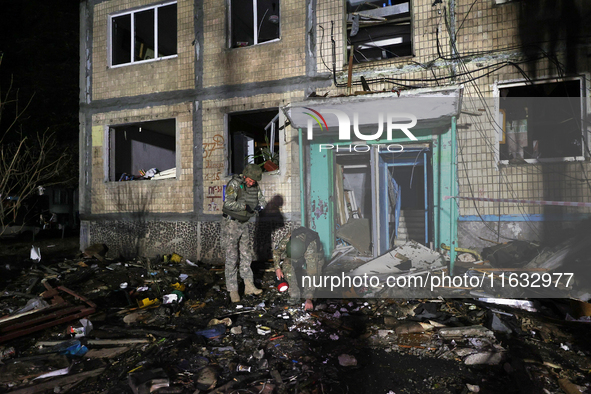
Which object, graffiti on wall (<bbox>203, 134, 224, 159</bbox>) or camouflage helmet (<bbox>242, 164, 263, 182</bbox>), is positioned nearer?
camouflage helmet (<bbox>242, 164, 263, 182</bbox>)

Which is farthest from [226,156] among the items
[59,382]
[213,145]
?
[59,382]

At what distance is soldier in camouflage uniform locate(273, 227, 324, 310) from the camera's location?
4.76m

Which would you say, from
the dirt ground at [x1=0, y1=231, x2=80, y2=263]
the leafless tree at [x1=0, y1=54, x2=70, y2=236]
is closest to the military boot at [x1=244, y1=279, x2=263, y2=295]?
the leafless tree at [x1=0, y1=54, x2=70, y2=236]

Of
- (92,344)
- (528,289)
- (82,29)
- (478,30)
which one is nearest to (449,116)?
(478,30)

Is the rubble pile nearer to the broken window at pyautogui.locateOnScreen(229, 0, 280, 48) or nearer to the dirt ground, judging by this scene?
the dirt ground

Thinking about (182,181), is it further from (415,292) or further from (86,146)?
(415,292)

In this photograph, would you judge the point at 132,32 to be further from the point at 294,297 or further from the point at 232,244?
the point at 294,297

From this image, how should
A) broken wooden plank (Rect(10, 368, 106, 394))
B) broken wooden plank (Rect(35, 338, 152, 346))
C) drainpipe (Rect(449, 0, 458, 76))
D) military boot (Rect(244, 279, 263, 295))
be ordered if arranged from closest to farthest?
broken wooden plank (Rect(10, 368, 106, 394)), broken wooden plank (Rect(35, 338, 152, 346)), military boot (Rect(244, 279, 263, 295)), drainpipe (Rect(449, 0, 458, 76))

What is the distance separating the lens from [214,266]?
7.20m

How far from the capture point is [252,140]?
8.38 m

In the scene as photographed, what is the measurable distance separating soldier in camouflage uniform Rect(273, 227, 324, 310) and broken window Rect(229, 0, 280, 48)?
458 cm

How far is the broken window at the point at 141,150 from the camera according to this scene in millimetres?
8555

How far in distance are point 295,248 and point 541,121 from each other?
479cm

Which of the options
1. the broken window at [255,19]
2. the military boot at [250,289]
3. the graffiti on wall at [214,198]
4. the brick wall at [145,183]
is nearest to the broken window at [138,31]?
the brick wall at [145,183]
